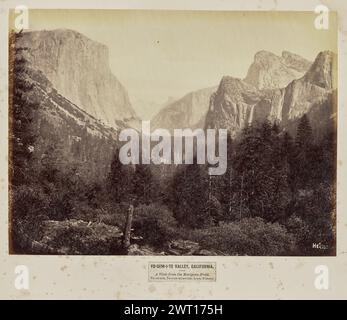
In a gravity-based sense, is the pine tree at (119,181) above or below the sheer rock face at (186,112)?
below

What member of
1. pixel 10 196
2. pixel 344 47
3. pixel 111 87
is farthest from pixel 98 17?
pixel 344 47

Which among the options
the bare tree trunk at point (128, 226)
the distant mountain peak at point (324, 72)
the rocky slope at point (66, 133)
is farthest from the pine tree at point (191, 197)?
the distant mountain peak at point (324, 72)

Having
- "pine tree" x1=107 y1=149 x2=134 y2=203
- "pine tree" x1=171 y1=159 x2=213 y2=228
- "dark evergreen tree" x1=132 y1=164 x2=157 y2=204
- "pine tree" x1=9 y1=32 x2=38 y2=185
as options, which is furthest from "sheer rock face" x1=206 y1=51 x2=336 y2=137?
"pine tree" x1=9 y1=32 x2=38 y2=185

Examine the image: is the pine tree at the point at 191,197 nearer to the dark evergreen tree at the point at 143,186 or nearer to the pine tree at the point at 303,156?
the dark evergreen tree at the point at 143,186

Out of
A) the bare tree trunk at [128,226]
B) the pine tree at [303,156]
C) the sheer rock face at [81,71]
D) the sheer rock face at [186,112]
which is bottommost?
the bare tree trunk at [128,226]

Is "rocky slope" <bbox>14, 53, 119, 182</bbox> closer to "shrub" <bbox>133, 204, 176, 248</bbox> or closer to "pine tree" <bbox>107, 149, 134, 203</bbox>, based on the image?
"pine tree" <bbox>107, 149, 134, 203</bbox>

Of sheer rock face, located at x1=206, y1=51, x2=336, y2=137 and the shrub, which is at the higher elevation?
sheer rock face, located at x1=206, y1=51, x2=336, y2=137

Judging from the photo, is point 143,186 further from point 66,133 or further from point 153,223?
point 66,133
